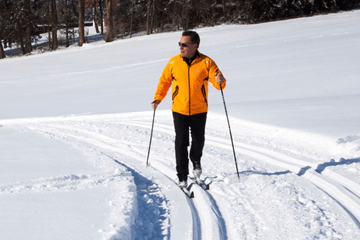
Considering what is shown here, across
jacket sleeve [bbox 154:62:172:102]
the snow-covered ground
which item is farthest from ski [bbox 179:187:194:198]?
jacket sleeve [bbox 154:62:172:102]

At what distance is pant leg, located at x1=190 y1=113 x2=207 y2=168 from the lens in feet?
16.3

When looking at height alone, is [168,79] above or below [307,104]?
above

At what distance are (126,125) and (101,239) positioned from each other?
579 centimetres

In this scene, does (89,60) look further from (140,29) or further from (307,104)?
(140,29)

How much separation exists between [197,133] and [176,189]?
0.70 metres

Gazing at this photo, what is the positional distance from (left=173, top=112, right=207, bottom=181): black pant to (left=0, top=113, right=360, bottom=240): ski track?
0.88 feet

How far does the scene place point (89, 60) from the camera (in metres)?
22.8

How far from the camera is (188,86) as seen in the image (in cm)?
478

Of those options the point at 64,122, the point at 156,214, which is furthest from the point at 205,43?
the point at 156,214

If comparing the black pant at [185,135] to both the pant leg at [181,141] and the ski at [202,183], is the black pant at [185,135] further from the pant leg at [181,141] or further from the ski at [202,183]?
the ski at [202,183]

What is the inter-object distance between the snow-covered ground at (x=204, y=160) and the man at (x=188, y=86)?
57 cm

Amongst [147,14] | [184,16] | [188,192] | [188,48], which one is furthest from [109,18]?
[188,192]

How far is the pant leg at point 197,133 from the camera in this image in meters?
4.96

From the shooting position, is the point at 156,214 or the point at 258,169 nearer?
the point at 156,214
